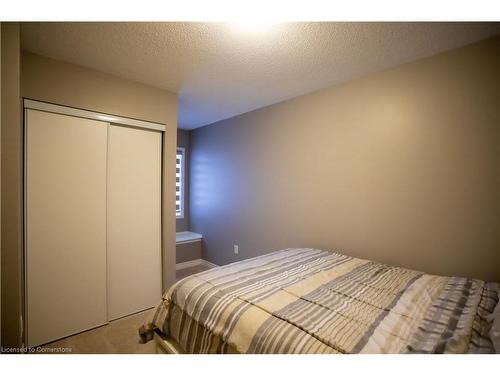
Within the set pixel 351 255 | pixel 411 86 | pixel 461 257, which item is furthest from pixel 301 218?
pixel 411 86

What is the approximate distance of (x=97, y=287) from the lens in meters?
2.01

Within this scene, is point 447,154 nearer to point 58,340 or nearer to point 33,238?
point 33,238

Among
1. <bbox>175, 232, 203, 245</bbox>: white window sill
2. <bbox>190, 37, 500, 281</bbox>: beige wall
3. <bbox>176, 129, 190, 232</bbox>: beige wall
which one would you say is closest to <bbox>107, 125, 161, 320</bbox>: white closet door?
<bbox>175, 232, 203, 245</bbox>: white window sill

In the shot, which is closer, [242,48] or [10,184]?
[10,184]

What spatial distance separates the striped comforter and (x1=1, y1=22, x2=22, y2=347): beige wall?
2.37ft

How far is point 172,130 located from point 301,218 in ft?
5.93

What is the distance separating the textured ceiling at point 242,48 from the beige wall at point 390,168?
0.23 m

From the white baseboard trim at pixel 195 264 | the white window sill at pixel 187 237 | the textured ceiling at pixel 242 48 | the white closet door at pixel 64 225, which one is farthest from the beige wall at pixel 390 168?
the white closet door at pixel 64 225

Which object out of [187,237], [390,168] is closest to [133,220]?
[187,237]

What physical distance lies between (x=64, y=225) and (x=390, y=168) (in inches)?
113

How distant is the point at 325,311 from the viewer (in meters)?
1.10

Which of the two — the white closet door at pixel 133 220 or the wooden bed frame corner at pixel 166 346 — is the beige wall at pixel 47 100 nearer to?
the white closet door at pixel 133 220

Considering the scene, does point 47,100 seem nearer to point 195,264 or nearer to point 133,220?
point 133,220

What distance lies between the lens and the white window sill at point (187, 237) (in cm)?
353
